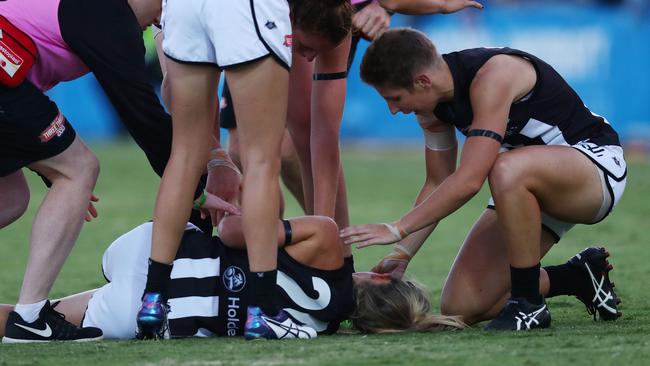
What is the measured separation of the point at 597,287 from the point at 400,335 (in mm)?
1011

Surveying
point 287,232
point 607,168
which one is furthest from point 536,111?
point 287,232

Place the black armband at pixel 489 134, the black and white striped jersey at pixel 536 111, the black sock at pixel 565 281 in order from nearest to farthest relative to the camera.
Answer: the black armband at pixel 489 134, the black and white striped jersey at pixel 536 111, the black sock at pixel 565 281

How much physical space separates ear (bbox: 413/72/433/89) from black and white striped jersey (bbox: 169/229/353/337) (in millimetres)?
809

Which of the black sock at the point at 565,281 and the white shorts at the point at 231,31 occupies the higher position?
the white shorts at the point at 231,31

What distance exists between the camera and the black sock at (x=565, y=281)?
4.88m

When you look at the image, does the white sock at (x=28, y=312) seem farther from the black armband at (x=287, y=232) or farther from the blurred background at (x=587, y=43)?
the blurred background at (x=587, y=43)

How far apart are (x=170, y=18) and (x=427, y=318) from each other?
1530 millimetres

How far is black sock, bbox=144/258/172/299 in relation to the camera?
415 centimetres

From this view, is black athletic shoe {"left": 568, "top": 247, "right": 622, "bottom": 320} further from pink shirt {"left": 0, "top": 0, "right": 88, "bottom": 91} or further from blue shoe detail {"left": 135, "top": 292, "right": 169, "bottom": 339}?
pink shirt {"left": 0, "top": 0, "right": 88, "bottom": 91}

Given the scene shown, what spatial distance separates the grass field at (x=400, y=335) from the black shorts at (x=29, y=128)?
77cm

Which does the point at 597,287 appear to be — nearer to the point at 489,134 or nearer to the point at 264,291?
the point at 489,134

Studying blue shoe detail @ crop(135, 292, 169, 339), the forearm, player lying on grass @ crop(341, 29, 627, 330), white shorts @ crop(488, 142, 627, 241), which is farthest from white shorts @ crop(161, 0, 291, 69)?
white shorts @ crop(488, 142, 627, 241)

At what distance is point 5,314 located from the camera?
433 cm

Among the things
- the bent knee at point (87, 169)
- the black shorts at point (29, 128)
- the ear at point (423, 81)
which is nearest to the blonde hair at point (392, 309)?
the ear at point (423, 81)
